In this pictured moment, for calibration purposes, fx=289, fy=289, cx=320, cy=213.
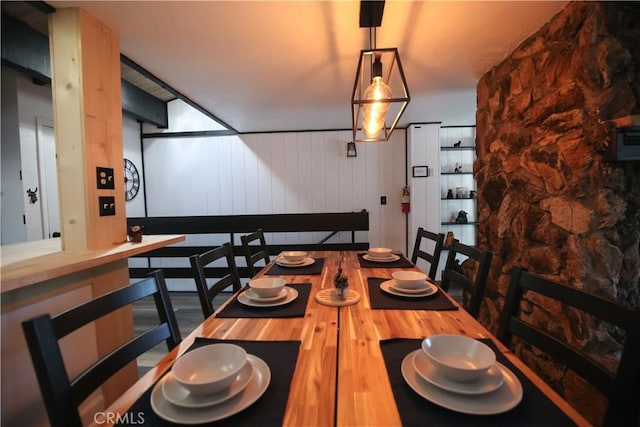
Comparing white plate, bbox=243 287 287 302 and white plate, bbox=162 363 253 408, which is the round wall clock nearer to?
white plate, bbox=243 287 287 302

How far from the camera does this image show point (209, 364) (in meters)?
0.73

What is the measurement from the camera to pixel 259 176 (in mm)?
4262

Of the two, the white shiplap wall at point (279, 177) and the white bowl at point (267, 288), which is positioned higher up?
the white shiplap wall at point (279, 177)

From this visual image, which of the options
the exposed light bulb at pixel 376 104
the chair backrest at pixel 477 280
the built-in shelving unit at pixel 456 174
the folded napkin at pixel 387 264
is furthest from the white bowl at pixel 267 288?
the built-in shelving unit at pixel 456 174

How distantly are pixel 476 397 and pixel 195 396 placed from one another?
0.61 metres

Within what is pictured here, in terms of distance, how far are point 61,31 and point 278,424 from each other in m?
2.06

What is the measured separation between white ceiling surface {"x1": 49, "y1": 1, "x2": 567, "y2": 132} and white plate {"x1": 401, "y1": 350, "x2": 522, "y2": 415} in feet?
5.37

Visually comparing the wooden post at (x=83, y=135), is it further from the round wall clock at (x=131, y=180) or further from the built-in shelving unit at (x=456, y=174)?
the built-in shelving unit at (x=456, y=174)

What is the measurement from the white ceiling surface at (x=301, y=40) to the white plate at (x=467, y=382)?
1.61m

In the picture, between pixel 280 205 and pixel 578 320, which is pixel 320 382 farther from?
pixel 280 205

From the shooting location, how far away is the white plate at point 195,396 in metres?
0.61

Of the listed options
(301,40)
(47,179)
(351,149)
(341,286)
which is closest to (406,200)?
(351,149)

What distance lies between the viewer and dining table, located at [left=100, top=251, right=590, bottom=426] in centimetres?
60

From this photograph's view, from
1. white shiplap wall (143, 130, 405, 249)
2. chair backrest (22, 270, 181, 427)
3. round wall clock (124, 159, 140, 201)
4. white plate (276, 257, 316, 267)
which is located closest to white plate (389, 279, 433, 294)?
white plate (276, 257, 316, 267)
